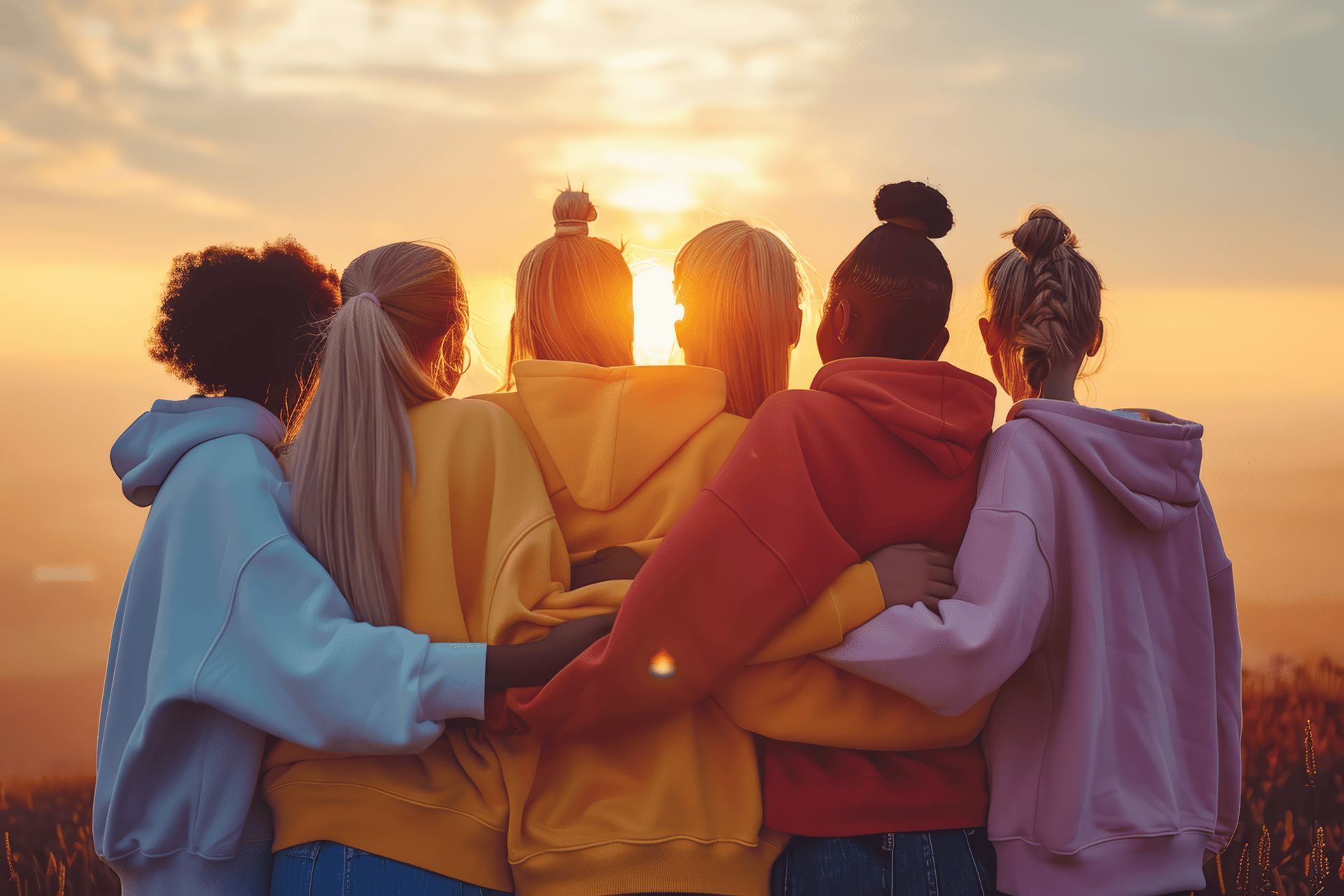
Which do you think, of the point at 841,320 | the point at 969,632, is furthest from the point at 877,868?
the point at 841,320

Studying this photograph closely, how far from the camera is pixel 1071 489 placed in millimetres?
2715

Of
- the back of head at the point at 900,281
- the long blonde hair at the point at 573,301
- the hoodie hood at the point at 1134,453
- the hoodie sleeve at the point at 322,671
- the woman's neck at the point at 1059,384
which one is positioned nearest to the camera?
the hoodie sleeve at the point at 322,671

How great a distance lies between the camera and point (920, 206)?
292cm

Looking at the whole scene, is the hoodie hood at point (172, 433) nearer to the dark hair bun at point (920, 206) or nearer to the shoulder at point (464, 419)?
→ the shoulder at point (464, 419)

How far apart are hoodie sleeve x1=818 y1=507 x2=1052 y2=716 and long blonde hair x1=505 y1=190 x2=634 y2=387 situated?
1.17 metres

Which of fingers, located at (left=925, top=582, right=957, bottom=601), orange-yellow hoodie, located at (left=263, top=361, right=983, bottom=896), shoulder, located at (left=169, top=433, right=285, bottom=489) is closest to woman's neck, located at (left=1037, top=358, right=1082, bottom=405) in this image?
fingers, located at (left=925, top=582, right=957, bottom=601)

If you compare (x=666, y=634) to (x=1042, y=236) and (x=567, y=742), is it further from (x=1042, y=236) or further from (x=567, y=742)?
(x=1042, y=236)

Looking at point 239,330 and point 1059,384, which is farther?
point 239,330

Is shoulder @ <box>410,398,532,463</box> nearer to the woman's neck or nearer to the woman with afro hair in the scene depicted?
the woman with afro hair

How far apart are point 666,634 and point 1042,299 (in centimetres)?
151

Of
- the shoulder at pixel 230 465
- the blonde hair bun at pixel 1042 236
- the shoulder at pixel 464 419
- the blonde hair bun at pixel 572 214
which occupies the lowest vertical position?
the shoulder at pixel 230 465

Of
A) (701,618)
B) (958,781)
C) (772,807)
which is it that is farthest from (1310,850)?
(701,618)

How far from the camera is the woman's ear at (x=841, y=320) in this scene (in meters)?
2.88

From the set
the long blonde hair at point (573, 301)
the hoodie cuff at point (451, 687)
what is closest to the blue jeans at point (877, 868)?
→ the hoodie cuff at point (451, 687)
